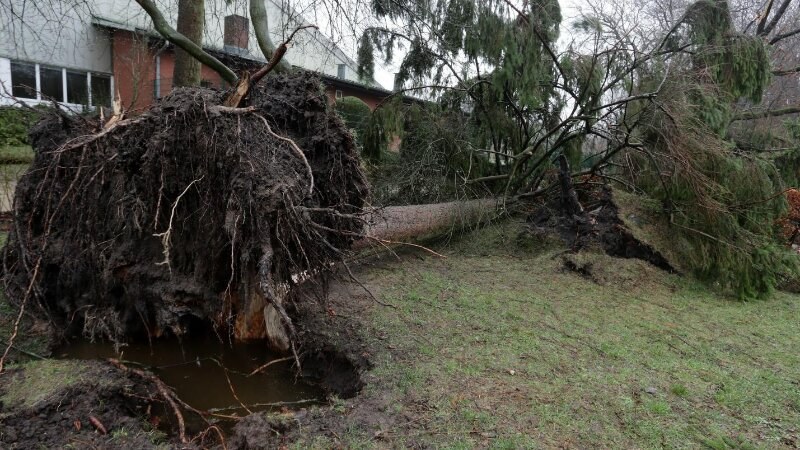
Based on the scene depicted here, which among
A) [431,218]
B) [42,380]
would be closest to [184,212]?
[42,380]

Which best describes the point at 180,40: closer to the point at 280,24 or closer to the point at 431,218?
the point at 280,24

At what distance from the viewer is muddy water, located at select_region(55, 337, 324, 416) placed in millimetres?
3150

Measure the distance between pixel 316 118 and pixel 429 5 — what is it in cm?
387

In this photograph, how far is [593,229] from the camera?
5992 mm

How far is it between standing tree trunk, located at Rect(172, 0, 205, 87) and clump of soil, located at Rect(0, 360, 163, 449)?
628 cm

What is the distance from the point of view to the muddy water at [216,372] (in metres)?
3.15

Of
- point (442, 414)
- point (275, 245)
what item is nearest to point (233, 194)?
point (275, 245)

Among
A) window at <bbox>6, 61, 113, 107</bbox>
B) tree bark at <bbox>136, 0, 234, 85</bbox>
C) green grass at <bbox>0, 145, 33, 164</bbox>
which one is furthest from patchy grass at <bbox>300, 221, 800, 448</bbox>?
window at <bbox>6, 61, 113, 107</bbox>

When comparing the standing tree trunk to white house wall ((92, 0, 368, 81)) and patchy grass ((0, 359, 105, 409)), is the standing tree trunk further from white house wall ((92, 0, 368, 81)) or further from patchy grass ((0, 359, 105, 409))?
patchy grass ((0, 359, 105, 409))

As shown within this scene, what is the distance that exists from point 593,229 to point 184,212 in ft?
14.7

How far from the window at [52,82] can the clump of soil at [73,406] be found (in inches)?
489

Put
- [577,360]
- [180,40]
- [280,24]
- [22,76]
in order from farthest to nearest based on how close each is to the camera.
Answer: [22,76], [280,24], [180,40], [577,360]

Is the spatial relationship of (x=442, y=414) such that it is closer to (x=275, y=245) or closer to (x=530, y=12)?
(x=275, y=245)

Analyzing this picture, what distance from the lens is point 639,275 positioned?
17.9ft
